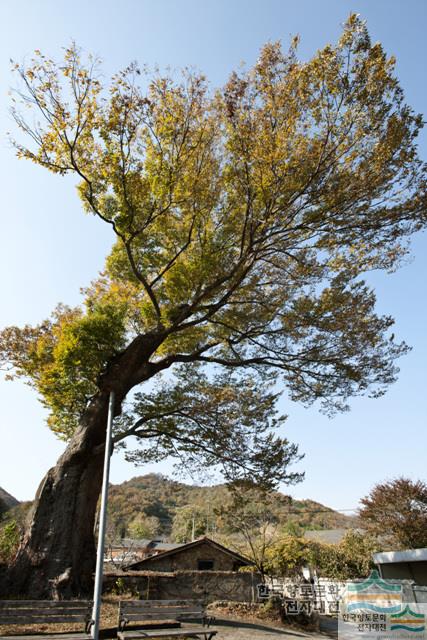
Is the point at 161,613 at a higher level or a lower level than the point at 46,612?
lower

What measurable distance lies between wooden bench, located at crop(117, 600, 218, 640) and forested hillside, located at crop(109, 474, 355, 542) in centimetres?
3399

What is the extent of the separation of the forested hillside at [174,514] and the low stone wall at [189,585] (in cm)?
2643

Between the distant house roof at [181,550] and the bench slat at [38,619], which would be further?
the distant house roof at [181,550]

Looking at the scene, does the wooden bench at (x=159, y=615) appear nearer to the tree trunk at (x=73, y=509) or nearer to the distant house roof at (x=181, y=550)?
the tree trunk at (x=73, y=509)

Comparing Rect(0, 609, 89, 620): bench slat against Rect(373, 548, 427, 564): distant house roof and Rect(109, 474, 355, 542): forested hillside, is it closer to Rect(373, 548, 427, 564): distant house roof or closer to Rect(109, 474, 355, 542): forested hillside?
Rect(373, 548, 427, 564): distant house roof

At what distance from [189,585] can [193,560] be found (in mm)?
7719

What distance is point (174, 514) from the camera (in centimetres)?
6278

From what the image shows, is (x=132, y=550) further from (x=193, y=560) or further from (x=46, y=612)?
(x=46, y=612)

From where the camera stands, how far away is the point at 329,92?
28.5 feet

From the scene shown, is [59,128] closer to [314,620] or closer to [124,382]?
[124,382]

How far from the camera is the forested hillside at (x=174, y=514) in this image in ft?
154

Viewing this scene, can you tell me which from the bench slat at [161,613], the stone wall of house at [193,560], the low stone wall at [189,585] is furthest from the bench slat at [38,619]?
the stone wall of house at [193,560]

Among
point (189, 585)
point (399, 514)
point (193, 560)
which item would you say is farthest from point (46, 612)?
point (399, 514)

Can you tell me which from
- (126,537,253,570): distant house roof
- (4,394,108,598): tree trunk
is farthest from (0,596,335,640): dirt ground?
(126,537,253,570): distant house roof
